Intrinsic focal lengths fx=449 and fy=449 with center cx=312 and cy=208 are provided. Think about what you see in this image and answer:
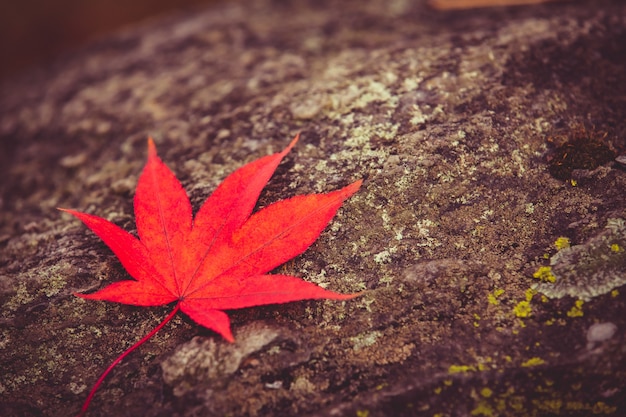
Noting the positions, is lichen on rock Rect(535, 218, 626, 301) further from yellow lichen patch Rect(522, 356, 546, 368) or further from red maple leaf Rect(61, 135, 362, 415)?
red maple leaf Rect(61, 135, 362, 415)

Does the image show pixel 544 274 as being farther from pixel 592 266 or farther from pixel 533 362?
pixel 533 362

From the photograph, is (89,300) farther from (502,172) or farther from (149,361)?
(502,172)

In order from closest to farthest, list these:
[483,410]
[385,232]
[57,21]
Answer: [483,410], [385,232], [57,21]

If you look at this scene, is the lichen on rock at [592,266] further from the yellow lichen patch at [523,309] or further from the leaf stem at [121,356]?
the leaf stem at [121,356]

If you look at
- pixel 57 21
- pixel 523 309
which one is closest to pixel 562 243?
pixel 523 309

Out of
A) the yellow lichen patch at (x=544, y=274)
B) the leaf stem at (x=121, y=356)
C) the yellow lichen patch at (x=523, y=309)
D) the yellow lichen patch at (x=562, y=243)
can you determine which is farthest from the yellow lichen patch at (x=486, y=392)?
the leaf stem at (x=121, y=356)

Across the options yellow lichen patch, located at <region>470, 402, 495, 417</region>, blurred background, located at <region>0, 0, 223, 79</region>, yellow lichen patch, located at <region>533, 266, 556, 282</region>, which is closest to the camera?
yellow lichen patch, located at <region>470, 402, 495, 417</region>

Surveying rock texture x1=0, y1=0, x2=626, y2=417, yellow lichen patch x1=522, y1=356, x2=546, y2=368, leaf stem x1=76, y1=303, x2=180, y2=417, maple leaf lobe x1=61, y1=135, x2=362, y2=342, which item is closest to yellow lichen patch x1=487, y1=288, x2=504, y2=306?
rock texture x1=0, y1=0, x2=626, y2=417
